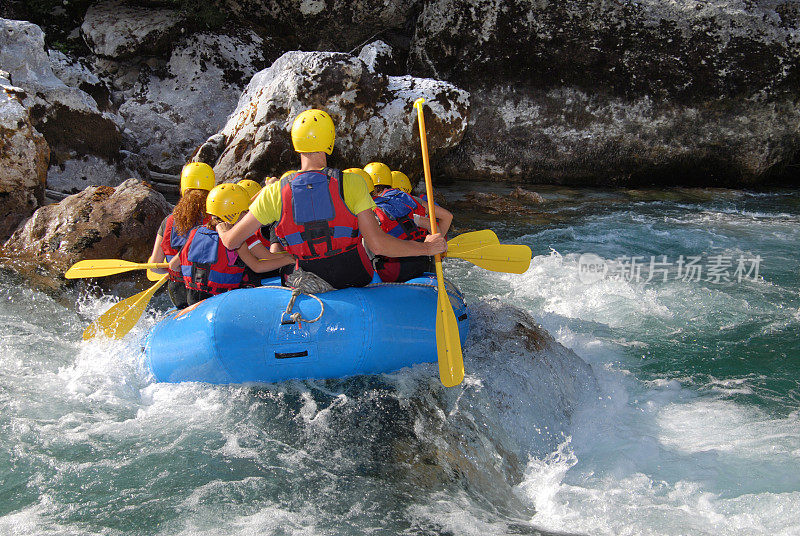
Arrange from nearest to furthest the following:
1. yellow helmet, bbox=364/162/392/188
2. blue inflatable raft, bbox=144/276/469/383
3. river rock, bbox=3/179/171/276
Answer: blue inflatable raft, bbox=144/276/469/383, yellow helmet, bbox=364/162/392/188, river rock, bbox=3/179/171/276

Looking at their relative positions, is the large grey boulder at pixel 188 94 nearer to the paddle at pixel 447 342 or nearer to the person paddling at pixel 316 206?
the person paddling at pixel 316 206

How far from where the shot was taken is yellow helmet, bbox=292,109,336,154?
3.09 m

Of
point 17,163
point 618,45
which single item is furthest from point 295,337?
point 618,45

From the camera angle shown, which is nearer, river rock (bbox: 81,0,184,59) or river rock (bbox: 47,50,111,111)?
river rock (bbox: 47,50,111,111)

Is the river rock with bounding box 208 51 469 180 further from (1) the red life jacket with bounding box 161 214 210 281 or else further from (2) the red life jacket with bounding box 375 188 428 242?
(2) the red life jacket with bounding box 375 188 428 242

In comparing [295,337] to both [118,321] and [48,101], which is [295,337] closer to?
[118,321]

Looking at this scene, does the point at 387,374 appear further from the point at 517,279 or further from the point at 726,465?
the point at 517,279

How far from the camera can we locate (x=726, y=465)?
10.3 feet

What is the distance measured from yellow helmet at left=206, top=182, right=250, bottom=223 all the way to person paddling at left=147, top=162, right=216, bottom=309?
26cm

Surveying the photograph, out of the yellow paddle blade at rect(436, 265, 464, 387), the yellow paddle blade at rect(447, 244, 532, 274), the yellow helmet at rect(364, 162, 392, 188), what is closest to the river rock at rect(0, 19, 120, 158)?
the yellow helmet at rect(364, 162, 392, 188)

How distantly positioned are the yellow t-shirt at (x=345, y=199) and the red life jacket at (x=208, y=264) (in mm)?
602

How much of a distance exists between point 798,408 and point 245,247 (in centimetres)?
326

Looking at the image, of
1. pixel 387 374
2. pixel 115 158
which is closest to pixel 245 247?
pixel 387 374

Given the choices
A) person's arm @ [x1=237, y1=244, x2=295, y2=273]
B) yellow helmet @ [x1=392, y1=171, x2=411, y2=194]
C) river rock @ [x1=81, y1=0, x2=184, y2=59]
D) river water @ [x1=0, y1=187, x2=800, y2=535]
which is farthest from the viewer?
river rock @ [x1=81, y1=0, x2=184, y2=59]
